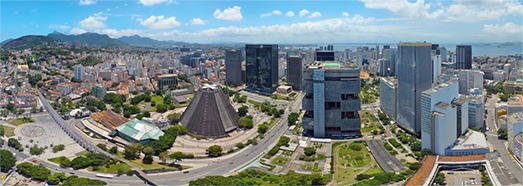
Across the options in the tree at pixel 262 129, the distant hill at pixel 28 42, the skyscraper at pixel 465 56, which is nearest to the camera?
the tree at pixel 262 129

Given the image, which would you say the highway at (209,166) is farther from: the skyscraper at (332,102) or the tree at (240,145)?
the skyscraper at (332,102)

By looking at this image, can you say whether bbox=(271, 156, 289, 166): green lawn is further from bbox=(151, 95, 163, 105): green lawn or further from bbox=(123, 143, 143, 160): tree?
bbox=(151, 95, 163, 105): green lawn

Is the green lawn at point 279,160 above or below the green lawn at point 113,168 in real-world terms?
below

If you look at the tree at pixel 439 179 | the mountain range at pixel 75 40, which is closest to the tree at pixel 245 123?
the tree at pixel 439 179

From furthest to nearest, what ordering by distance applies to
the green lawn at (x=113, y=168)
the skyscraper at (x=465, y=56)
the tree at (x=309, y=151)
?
the skyscraper at (x=465, y=56) < the tree at (x=309, y=151) < the green lawn at (x=113, y=168)

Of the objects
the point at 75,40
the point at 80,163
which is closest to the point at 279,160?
Answer: the point at 80,163

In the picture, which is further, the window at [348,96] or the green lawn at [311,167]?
the window at [348,96]

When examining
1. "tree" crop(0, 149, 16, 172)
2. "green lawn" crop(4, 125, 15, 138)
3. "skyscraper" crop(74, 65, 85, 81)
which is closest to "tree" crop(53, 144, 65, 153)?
"tree" crop(0, 149, 16, 172)
